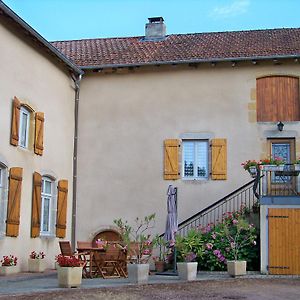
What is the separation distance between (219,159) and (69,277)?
6.85 metres

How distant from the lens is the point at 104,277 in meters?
12.3

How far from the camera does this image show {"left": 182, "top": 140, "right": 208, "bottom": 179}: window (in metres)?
16.1

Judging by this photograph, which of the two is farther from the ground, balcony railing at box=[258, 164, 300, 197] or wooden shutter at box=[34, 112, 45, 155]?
wooden shutter at box=[34, 112, 45, 155]

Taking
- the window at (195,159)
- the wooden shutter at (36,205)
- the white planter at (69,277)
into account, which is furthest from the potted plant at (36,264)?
the window at (195,159)

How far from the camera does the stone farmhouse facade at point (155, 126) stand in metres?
15.7

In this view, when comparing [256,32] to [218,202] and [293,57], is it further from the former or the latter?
[218,202]

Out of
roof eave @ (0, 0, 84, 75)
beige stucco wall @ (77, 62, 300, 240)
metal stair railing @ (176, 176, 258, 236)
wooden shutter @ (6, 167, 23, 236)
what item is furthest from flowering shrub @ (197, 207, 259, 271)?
roof eave @ (0, 0, 84, 75)

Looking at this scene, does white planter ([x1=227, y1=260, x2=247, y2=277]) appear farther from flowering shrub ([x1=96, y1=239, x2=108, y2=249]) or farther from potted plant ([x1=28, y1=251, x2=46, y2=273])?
potted plant ([x1=28, y1=251, x2=46, y2=273])

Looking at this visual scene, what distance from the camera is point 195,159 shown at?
16.2m

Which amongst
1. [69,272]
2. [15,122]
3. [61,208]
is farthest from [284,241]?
[15,122]

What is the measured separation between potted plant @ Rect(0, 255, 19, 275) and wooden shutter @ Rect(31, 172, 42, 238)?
1.16 m

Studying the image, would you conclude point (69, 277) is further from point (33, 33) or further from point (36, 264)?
point (33, 33)

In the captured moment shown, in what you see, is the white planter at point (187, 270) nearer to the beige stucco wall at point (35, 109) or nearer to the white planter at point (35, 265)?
the white planter at point (35, 265)

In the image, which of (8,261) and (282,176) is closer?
(8,261)
